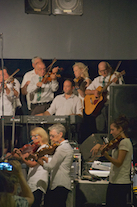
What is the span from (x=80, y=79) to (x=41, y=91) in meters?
0.59

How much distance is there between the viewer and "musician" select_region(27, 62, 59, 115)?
139 inches

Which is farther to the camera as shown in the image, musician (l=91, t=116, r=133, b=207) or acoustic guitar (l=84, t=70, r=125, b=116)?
acoustic guitar (l=84, t=70, r=125, b=116)

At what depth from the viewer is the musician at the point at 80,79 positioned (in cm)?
352

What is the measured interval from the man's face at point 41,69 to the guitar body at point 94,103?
2.39ft

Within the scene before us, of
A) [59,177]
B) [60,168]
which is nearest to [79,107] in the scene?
[60,168]

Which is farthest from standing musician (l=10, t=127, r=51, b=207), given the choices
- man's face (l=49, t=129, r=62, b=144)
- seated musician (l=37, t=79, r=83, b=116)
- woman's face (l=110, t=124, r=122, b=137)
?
woman's face (l=110, t=124, r=122, b=137)

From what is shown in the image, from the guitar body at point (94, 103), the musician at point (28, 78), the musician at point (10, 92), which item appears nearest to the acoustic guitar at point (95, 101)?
the guitar body at point (94, 103)

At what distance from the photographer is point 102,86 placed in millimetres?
3512

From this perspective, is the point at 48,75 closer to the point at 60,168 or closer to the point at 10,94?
the point at 10,94

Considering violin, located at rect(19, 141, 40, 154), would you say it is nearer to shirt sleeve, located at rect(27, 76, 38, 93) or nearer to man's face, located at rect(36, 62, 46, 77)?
shirt sleeve, located at rect(27, 76, 38, 93)

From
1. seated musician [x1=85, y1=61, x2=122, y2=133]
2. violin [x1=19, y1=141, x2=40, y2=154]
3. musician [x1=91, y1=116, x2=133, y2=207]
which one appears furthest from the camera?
seated musician [x1=85, y1=61, x2=122, y2=133]

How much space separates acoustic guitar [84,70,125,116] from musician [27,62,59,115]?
502mm

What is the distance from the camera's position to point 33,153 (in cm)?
336

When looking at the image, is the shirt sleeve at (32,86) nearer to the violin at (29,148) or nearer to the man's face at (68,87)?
the man's face at (68,87)
